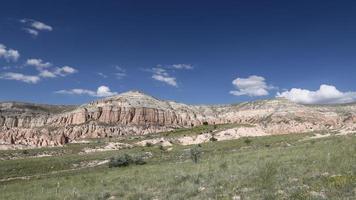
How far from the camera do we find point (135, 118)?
17900 centimetres

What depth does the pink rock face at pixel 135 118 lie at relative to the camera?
474ft

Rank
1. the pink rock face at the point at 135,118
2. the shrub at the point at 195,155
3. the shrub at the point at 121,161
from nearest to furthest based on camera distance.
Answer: the shrub at the point at 195,155
the shrub at the point at 121,161
the pink rock face at the point at 135,118

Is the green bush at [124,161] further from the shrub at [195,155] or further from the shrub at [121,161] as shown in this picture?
the shrub at [195,155]

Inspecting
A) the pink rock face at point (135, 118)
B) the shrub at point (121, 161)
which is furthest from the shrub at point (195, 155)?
the pink rock face at point (135, 118)

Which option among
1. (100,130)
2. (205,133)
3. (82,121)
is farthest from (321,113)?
(82,121)

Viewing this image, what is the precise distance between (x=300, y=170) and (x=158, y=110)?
17097 centimetres

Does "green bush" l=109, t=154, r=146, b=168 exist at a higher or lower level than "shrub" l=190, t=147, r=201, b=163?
lower

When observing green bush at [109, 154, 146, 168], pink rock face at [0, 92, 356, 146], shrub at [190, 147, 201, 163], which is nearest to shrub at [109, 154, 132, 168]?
green bush at [109, 154, 146, 168]

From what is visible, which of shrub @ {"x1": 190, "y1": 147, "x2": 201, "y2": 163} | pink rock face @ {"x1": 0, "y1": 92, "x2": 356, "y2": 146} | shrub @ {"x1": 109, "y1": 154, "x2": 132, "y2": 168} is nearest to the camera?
shrub @ {"x1": 190, "y1": 147, "x2": 201, "y2": 163}

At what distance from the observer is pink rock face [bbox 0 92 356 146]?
14462cm

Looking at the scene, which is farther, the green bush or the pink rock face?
the pink rock face

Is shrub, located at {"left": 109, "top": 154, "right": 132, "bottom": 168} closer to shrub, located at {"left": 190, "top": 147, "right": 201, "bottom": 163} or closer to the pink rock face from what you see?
shrub, located at {"left": 190, "top": 147, "right": 201, "bottom": 163}

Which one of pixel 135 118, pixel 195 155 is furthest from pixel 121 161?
pixel 135 118

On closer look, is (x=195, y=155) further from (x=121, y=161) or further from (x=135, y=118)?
(x=135, y=118)
